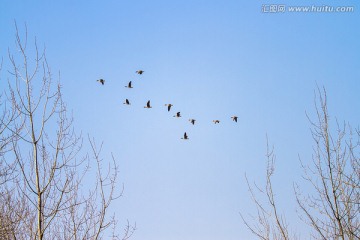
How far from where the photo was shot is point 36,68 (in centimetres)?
520

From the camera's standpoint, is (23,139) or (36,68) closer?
(23,139)

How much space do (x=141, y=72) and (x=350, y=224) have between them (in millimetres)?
7006

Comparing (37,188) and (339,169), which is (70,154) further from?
(339,169)

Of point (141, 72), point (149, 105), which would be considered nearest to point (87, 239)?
point (149, 105)

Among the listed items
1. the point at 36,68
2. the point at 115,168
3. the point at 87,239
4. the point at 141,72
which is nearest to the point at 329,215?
the point at 115,168

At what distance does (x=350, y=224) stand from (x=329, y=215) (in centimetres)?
42

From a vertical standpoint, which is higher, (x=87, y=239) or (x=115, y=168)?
(x=115, y=168)

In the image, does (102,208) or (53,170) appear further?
(102,208)

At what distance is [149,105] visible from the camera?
9188mm

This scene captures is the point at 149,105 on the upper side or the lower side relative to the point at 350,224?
upper

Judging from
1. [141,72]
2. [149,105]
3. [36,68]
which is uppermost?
[141,72]

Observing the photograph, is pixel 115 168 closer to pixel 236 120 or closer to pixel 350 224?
pixel 350 224

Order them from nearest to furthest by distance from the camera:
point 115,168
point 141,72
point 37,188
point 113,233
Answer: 1. point 37,188
2. point 115,168
3. point 113,233
4. point 141,72

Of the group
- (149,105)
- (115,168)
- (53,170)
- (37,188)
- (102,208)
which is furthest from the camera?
(149,105)
